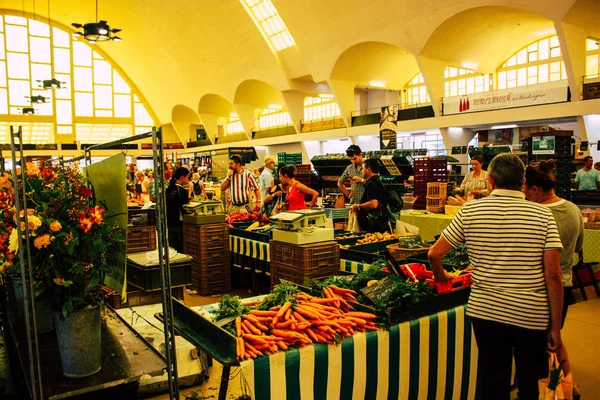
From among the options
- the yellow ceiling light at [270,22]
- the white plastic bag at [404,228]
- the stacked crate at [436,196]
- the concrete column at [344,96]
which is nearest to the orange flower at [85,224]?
the white plastic bag at [404,228]

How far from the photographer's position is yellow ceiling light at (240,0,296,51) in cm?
2100

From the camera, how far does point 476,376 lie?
300cm

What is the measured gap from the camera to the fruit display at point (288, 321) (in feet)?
7.59

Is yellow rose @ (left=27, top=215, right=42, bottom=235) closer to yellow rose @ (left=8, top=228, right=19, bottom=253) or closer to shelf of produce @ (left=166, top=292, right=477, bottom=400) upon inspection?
yellow rose @ (left=8, top=228, right=19, bottom=253)

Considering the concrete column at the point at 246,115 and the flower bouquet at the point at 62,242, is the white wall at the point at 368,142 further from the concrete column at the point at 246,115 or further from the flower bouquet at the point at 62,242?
the flower bouquet at the point at 62,242

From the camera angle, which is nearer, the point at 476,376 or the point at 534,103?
the point at 476,376

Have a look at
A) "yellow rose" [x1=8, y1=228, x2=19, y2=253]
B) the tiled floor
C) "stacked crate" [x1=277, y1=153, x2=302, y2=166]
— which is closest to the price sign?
the tiled floor

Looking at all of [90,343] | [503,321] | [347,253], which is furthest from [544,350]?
[347,253]

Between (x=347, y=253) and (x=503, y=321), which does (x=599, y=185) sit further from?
(x=503, y=321)

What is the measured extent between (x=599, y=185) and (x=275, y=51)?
1535cm

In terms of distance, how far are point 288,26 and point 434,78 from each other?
6.32 meters

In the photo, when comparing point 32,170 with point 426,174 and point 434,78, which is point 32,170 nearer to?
point 426,174

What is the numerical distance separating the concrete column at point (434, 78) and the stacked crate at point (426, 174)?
9120 mm

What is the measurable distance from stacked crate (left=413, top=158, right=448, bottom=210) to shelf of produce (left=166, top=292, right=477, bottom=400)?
19.2 ft
